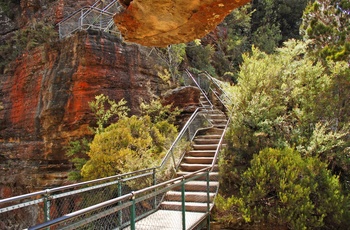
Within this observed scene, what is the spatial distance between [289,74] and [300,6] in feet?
56.6

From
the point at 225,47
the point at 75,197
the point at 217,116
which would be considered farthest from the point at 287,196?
the point at 225,47

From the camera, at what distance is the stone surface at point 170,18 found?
3.11 meters

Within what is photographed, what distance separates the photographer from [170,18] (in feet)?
10.8

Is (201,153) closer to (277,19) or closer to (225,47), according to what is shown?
(225,47)

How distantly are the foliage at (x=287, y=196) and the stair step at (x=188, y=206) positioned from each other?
0.44 m

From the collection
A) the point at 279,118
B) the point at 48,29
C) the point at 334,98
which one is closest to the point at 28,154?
the point at 48,29

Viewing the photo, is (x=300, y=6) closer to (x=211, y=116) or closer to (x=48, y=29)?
(x=211, y=116)

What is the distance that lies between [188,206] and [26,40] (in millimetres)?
10826

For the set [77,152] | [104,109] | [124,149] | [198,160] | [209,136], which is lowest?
[198,160]

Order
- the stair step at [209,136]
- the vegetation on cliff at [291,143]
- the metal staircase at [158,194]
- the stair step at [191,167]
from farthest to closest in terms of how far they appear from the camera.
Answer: the stair step at [209,136] < the stair step at [191,167] < the vegetation on cliff at [291,143] < the metal staircase at [158,194]

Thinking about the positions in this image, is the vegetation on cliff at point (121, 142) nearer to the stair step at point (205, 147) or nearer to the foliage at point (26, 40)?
the stair step at point (205, 147)

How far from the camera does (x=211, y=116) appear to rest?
41.9ft

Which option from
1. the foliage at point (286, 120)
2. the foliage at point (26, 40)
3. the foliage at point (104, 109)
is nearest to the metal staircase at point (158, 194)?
the foliage at point (286, 120)

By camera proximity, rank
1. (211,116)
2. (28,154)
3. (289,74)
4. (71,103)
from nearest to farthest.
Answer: (289,74), (71,103), (28,154), (211,116)
